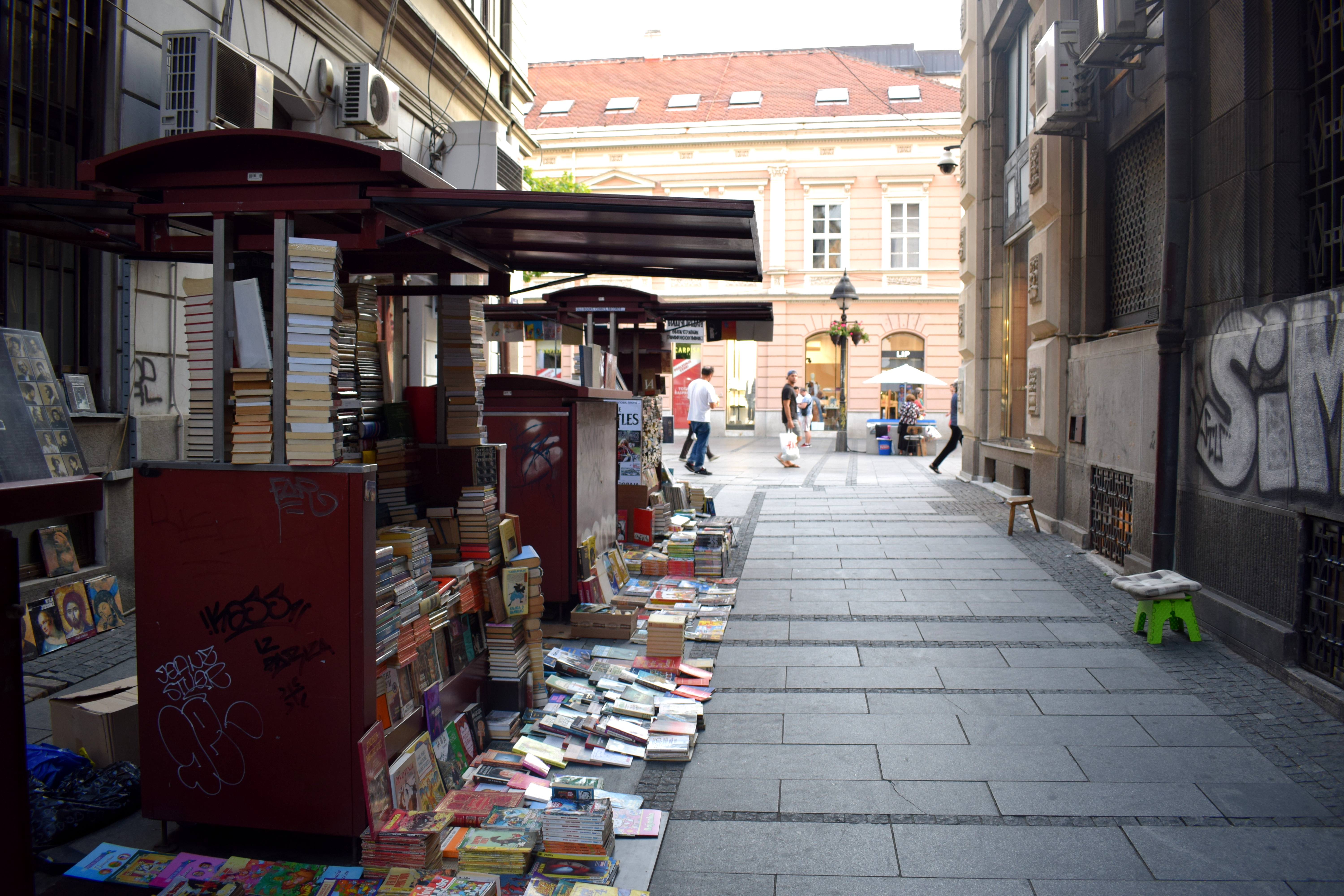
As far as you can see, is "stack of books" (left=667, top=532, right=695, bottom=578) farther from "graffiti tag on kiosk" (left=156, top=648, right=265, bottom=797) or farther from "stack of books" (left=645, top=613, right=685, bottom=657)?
"graffiti tag on kiosk" (left=156, top=648, right=265, bottom=797)

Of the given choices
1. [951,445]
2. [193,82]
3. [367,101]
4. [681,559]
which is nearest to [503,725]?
[681,559]

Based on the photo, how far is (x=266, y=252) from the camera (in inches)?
156

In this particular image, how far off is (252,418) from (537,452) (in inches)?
133

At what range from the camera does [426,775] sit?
3920 mm

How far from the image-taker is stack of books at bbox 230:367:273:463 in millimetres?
3543

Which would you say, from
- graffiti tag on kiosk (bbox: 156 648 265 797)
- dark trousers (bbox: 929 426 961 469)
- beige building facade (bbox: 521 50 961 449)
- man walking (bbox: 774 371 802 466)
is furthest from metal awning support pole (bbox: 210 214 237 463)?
beige building facade (bbox: 521 50 961 449)

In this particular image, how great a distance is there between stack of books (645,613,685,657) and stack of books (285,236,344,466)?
2912 millimetres

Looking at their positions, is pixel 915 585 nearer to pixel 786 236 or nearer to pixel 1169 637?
pixel 1169 637

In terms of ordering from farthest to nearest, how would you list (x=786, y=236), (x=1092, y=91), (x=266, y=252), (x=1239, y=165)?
(x=786, y=236) < (x=1092, y=91) < (x=1239, y=165) < (x=266, y=252)

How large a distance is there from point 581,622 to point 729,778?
2.45m

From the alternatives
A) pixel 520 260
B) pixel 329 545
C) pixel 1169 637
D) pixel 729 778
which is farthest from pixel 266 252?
pixel 1169 637

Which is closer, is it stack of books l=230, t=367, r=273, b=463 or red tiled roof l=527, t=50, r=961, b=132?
stack of books l=230, t=367, r=273, b=463

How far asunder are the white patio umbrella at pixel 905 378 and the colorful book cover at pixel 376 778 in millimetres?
24969

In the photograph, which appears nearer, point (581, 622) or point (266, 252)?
point (266, 252)
